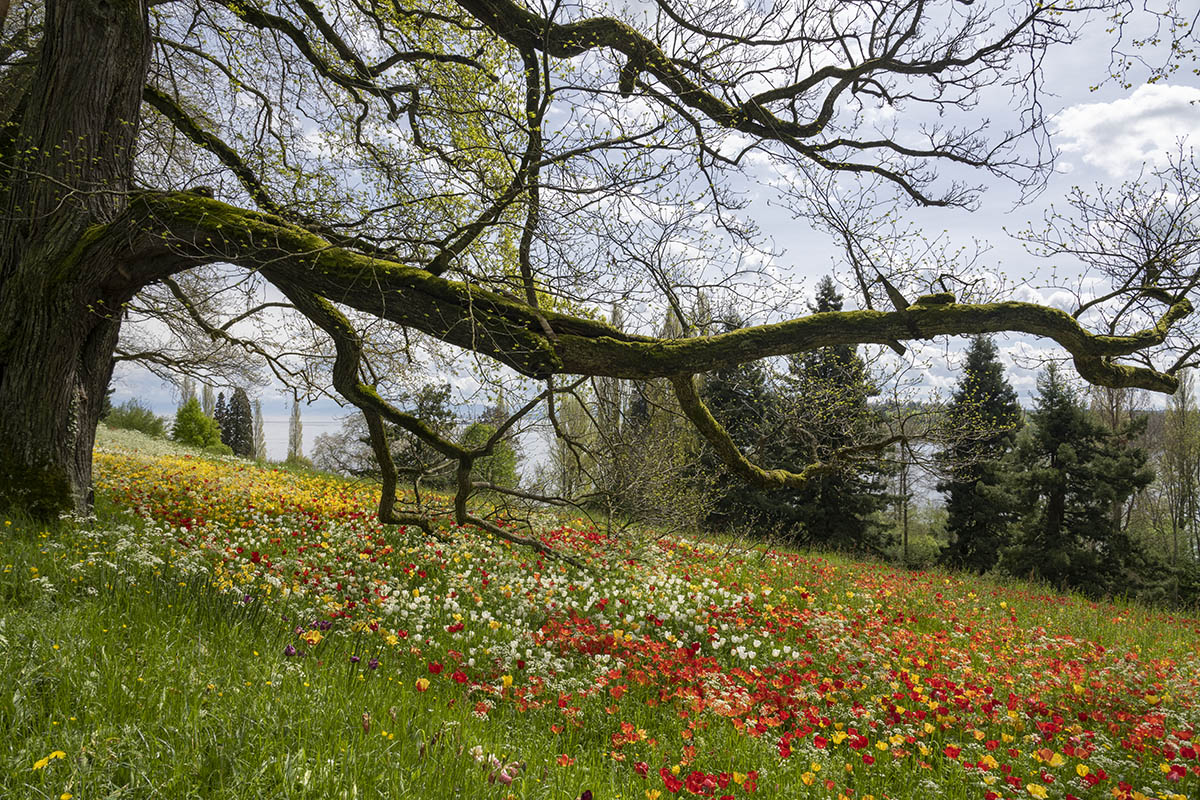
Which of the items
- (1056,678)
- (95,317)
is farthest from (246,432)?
(1056,678)

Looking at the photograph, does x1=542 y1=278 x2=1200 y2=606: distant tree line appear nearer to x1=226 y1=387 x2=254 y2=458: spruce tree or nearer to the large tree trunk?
the large tree trunk

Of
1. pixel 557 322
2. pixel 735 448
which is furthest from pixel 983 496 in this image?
pixel 557 322

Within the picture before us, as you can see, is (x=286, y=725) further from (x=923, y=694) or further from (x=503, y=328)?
(x=923, y=694)

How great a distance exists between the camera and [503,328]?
5039 millimetres

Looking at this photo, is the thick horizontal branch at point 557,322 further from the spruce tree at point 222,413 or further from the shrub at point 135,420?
the spruce tree at point 222,413

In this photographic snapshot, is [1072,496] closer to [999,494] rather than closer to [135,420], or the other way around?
[999,494]

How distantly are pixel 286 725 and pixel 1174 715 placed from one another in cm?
620

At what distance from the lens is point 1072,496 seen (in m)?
17.1

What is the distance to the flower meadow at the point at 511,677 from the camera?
2.54 m

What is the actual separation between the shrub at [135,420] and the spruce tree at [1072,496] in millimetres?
30290

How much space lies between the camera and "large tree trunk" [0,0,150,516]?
586 cm

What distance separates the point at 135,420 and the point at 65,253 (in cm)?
2403

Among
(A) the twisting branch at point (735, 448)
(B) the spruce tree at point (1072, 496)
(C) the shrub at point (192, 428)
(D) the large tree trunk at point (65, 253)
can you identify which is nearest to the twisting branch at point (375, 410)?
(A) the twisting branch at point (735, 448)

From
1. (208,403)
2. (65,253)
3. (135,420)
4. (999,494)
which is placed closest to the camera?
(65,253)
